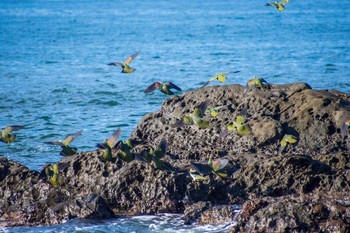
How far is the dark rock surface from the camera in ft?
27.8

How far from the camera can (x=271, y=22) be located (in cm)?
4488

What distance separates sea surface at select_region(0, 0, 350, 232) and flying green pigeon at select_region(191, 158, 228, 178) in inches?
24.9

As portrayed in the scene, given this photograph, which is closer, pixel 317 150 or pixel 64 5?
pixel 317 150

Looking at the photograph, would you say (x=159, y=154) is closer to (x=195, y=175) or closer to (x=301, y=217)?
(x=195, y=175)

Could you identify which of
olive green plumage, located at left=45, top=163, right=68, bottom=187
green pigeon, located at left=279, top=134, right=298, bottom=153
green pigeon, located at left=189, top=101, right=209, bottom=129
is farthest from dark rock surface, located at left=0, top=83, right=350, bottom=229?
green pigeon, located at left=189, top=101, right=209, bottom=129

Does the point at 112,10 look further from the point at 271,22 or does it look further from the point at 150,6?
the point at 271,22

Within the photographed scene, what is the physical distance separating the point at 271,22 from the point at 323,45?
13444 mm

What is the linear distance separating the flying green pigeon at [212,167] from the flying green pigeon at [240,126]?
116 cm

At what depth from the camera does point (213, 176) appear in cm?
875

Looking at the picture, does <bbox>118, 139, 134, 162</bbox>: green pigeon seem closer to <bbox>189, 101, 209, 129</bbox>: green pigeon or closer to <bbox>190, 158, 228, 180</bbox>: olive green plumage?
<bbox>190, 158, 228, 180</bbox>: olive green plumage

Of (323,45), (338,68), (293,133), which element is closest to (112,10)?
(323,45)

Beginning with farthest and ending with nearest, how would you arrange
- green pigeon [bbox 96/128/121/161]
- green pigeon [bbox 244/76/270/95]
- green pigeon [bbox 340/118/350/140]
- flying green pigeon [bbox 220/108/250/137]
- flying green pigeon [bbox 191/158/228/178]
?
green pigeon [bbox 244/76/270/95] → flying green pigeon [bbox 220/108/250/137] → green pigeon [bbox 340/118/350/140] → green pigeon [bbox 96/128/121/161] → flying green pigeon [bbox 191/158/228/178]

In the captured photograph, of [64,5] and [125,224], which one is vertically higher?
[125,224]

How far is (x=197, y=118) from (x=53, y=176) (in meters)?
1.98
